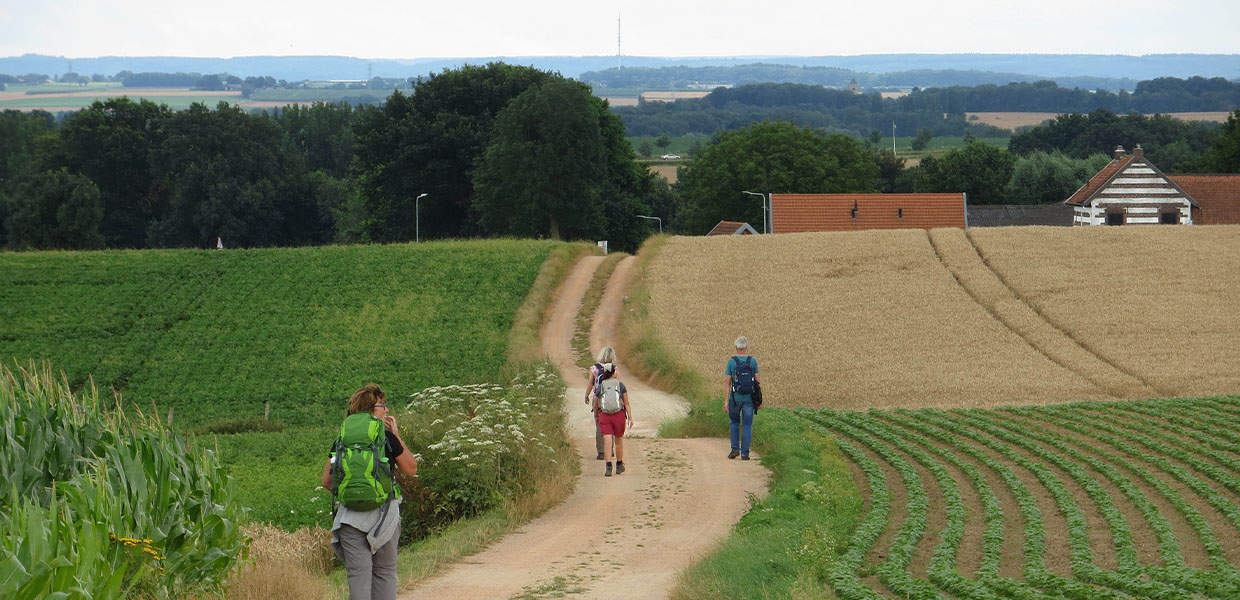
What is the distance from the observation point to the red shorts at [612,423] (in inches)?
810

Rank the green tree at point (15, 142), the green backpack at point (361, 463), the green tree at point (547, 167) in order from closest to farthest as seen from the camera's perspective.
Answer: the green backpack at point (361, 463) → the green tree at point (547, 167) → the green tree at point (15, 142)

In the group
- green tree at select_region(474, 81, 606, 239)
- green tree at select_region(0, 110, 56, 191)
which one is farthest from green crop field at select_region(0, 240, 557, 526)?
green tree at select_region(0, 110, 56, 191)

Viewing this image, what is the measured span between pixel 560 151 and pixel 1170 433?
172 ft

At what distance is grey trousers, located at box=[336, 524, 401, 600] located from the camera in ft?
36.3

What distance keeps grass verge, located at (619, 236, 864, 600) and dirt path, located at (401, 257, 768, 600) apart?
51 cm

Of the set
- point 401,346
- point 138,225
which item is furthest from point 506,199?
point 138,225

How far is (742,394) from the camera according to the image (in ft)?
Result: 69.8

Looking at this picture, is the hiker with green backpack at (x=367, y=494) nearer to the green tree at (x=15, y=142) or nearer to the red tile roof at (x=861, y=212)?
the red tile roof at (x=861, y=212)

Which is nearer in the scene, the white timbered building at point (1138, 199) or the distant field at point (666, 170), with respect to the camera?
the white timbered building at point (1138, 199)

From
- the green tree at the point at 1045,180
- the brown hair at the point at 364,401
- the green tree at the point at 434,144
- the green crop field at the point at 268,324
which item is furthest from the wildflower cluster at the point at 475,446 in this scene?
the green tree at the point at 1045,180

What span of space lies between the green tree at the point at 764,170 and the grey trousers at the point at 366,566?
8011cm

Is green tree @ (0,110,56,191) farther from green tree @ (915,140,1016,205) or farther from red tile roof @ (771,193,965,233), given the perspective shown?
red tile roof @ (771,193,965,233)

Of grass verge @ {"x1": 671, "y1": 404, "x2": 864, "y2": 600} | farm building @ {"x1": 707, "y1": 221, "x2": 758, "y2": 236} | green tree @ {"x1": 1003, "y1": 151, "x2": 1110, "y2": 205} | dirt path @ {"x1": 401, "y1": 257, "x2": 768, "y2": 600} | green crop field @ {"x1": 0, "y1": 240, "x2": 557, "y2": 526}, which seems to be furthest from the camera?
green tree @ {"x1": 1003, "y1": 151, "x2": 1110, "y2": 205}

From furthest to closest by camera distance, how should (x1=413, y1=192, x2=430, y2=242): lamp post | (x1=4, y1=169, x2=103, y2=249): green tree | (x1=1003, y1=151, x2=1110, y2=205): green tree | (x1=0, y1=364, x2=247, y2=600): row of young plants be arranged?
(x1=1003, y1=151, x2=1110, y2=205): green tree < (x1=4, y1=169, x2=103, y2=249): green tree < (x1=413, y1=192, x2=430, y2=242): lamp post < (x1=0, y1=364, x2=247, y2=600): row of young plants
